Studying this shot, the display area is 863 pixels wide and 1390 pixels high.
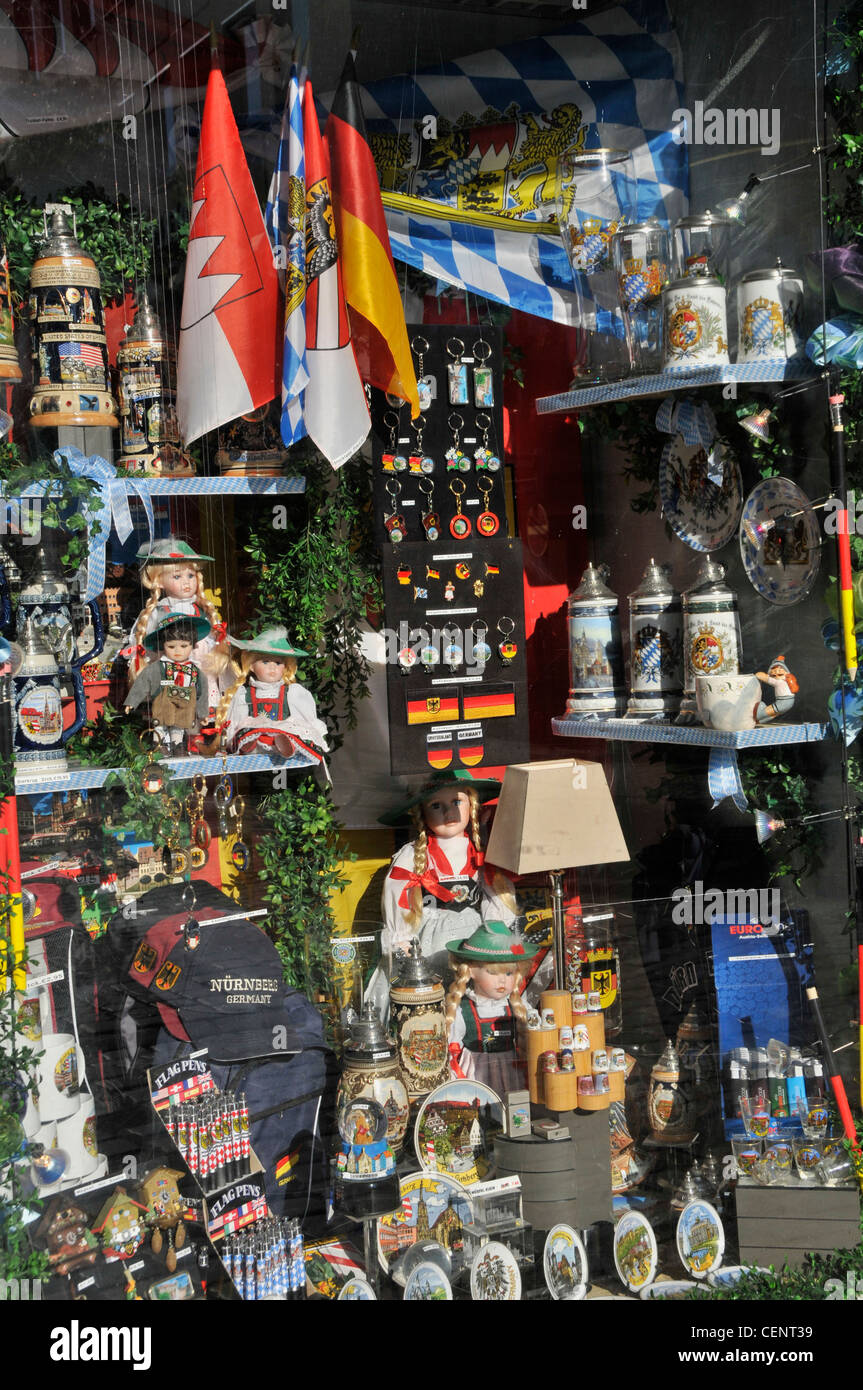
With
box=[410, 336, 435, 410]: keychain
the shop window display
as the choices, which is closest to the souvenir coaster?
the shop window display

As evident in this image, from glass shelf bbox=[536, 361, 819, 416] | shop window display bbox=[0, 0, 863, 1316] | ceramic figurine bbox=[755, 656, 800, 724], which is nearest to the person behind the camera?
shop window display bbox=[0, 0, 863, 1316]

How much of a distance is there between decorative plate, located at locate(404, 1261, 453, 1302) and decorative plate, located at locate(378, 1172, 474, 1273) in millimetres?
68

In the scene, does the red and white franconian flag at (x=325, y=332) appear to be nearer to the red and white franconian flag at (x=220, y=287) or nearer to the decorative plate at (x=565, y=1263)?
the red and white franconian flag at (x=220, y=287)

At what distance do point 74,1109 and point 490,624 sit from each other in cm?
184

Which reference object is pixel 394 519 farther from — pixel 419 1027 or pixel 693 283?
pixel 419 1027

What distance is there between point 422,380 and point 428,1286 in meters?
2.56

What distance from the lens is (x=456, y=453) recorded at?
4242 mm

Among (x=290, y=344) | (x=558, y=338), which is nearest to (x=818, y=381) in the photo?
(x=558, y=338)

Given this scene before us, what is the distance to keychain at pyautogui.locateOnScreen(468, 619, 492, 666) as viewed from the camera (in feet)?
13.9

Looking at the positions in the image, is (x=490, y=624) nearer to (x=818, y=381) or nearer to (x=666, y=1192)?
(x=818, y=381)

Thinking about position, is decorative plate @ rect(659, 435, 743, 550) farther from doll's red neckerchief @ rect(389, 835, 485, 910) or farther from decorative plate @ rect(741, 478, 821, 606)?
doll's red neckerchief @ rect(389, 835, 485, 910)

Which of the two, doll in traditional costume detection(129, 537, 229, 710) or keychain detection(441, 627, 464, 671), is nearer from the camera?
doll in traditional costume detection(129, 537, 229, 710)

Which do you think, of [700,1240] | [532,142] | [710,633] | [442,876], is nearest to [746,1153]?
[700,1240]
